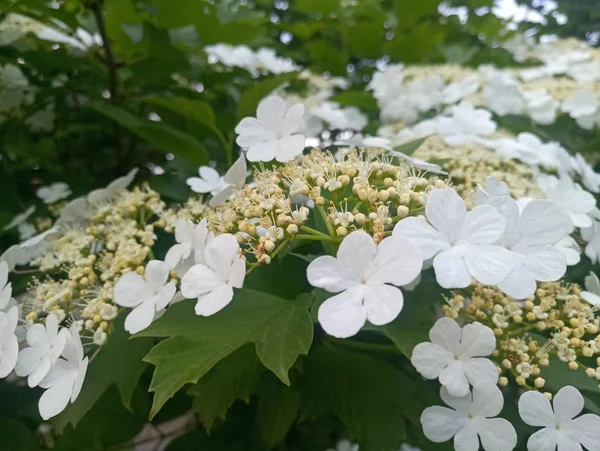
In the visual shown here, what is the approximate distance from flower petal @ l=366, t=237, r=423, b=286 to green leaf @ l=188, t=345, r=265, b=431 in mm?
232

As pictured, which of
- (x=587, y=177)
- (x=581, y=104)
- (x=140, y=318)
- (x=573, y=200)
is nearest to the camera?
(x=140, y=318)

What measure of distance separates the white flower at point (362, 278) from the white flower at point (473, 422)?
15 centimetres

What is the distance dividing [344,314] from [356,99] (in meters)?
0.88

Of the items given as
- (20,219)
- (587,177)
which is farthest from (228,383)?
(587,177)

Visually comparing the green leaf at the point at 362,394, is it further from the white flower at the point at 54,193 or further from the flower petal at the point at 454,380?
the white flower at the point at 54,193

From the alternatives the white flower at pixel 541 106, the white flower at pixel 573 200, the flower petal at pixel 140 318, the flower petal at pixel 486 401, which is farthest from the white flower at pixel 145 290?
the white flower at pixel 541 106

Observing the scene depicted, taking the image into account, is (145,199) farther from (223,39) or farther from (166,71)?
(223,39)

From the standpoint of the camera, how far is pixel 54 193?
1.04 m

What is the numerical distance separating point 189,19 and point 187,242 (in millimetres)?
642

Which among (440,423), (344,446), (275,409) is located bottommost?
(344,446)

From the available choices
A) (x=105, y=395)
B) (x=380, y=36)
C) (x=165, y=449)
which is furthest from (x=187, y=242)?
(x=380, y=36)

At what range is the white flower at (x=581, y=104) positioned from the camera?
4.01 ft

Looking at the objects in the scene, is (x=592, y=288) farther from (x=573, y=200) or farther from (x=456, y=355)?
(x=456, y=355)

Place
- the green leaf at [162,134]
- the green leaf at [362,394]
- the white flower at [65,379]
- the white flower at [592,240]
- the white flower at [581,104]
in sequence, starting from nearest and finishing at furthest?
the white flower at [65,379]
the green leaf at [362,394]
the white flower at [592,240]
the green leaf at [162,134]
the white flower at [581,104]
